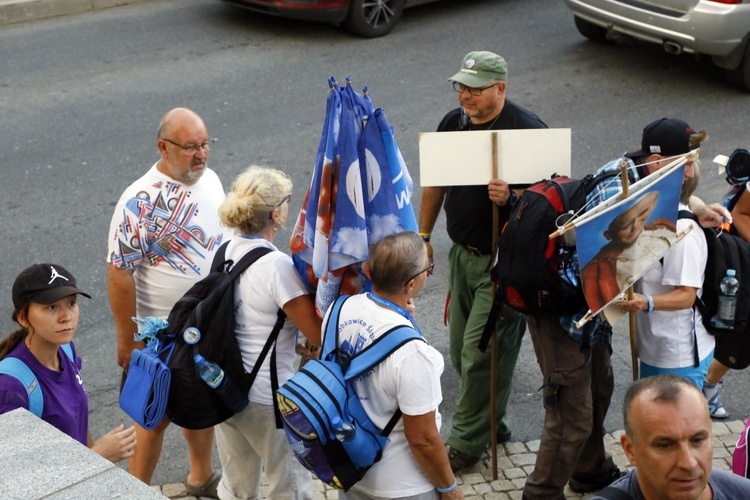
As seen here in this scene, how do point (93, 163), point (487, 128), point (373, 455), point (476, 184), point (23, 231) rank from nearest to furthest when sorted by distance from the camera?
point (373, 455), point (476, 184), point (487, 128), point (23, 231), point (93, 163)

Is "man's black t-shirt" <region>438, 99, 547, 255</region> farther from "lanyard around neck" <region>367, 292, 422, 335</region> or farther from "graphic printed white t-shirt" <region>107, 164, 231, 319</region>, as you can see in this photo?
"lanyard around neck" <region>367, 292, 422, 335</region>

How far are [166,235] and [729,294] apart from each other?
8.87ft

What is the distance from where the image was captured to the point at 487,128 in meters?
5.61

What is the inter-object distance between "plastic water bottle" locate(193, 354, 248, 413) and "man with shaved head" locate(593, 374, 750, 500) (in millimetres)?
1889

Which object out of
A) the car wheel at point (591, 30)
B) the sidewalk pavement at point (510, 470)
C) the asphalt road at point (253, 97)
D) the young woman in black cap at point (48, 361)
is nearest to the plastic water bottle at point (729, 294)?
the sidewalk pavement at point (510, 470)

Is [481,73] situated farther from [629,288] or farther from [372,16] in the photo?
[372,16]

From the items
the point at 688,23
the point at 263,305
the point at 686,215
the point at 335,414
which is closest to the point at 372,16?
the point at 688,23

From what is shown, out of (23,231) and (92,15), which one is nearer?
(23,231)

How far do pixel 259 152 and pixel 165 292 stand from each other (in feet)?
14.4

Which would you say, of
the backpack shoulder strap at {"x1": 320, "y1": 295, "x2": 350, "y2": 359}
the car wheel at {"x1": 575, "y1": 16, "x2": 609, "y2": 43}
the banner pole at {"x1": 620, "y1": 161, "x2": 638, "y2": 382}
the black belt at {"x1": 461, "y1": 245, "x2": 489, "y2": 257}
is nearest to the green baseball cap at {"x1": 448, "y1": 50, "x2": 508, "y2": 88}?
the black belt at {"x1": 461, "y1": 245, "x2": 489, "y2": 257}

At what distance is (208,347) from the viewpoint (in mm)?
4629

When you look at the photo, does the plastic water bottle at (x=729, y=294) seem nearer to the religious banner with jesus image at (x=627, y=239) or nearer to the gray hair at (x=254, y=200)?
the religious banner with jesus image at (x=627, y=239)

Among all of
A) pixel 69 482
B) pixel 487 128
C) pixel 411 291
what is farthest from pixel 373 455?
pixel 487 128

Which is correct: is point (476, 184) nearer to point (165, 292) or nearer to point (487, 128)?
point (487, 128)
